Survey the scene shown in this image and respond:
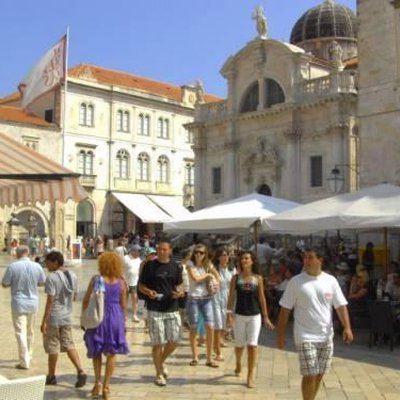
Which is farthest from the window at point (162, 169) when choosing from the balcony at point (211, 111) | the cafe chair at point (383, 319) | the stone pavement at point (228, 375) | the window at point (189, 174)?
the cafe chair at point (383, 319)

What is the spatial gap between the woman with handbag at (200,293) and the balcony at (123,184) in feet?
124

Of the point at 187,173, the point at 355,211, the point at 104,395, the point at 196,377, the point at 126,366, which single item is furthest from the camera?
the point at 187,173

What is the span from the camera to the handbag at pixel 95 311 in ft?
20.9

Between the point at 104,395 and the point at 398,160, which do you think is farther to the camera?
the point at 398,160

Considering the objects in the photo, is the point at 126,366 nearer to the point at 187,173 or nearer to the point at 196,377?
the point at 196,377

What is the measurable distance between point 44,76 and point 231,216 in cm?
468

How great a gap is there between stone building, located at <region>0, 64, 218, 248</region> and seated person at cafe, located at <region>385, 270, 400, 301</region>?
3156 centimetres

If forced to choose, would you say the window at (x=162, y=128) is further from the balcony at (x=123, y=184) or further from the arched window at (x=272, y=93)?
the arched window at (x=272, y=93)

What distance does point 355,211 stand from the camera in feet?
34.2

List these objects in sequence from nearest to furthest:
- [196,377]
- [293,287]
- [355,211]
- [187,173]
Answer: [293,287] → [196,377] → [355,211] → [187,173]

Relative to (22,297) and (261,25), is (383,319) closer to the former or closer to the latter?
(22,297)

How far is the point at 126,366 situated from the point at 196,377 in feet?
3.80

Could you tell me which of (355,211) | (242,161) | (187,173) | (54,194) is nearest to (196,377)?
(54,194)

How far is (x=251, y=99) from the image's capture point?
34875 mm
